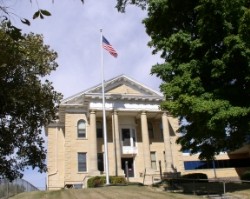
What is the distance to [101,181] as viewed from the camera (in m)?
40.4

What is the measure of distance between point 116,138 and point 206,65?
26.3m

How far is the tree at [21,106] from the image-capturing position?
925cm


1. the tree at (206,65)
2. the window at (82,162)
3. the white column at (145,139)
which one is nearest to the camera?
the tree at (206,65)

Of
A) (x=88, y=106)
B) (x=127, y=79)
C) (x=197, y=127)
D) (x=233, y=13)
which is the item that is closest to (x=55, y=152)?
(x=88, y=106)

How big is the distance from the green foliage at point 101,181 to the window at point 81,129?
30.2ft

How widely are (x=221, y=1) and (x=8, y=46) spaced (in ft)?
44.4

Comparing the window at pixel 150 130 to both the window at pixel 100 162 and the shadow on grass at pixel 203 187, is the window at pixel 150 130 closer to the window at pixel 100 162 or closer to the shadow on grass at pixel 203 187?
the window at pixel 100 162

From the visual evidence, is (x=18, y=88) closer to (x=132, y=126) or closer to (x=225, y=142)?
(x=225, y=142)

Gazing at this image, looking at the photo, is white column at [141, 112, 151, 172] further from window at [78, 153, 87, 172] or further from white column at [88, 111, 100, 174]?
window at [78, 153, 87, 172]

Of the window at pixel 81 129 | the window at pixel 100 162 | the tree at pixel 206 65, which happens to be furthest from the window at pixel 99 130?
the tree at pixel 206 65

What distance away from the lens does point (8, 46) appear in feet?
30.9

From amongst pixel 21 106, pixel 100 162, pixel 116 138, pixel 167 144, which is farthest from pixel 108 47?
pixel 21 106

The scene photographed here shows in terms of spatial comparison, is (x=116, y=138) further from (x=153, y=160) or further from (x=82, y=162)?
(x=153, y=160)

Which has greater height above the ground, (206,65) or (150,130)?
(150,130)
